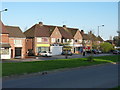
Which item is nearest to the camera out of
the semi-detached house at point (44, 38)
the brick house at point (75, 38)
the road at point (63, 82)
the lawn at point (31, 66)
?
the road at point (63, 82)

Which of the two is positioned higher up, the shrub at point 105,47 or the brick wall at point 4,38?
the brick wall at point 4,38

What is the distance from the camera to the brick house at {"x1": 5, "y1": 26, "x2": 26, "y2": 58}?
48969 millimetres

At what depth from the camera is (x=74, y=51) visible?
74.5m

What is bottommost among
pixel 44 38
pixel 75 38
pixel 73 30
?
pixel 44 38

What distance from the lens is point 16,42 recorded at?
5009cm

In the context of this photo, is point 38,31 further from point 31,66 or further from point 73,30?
point 31,66

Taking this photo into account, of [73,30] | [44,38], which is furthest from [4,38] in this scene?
[73,30]

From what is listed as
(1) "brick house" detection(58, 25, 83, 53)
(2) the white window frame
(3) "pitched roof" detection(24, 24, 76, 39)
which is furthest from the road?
(1) "brick house" detection(58, 25, 83, 53)

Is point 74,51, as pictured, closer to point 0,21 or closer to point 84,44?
point 84,44

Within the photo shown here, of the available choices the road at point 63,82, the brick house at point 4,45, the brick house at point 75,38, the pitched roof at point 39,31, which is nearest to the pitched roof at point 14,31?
the brick house at point 4,45

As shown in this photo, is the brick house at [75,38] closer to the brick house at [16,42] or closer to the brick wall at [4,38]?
the brick house at [16,42]

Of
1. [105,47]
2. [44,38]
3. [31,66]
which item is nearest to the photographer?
[31,66]

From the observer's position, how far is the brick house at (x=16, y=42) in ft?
161

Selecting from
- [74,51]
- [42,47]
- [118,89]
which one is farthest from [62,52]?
[118,89]
